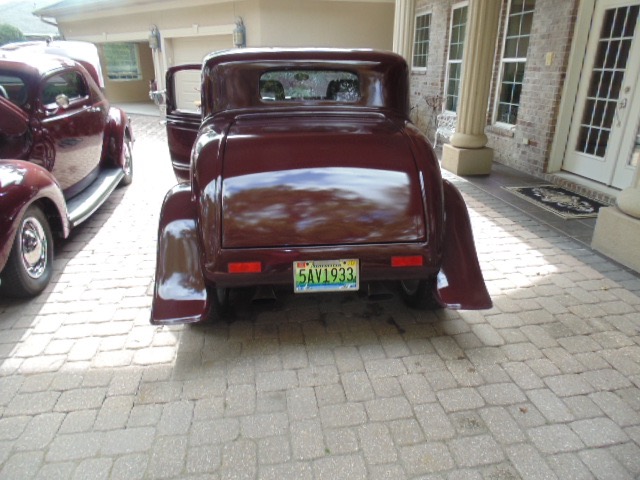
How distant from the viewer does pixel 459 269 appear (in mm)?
2955

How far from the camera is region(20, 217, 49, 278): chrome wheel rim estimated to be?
3422 millimetres

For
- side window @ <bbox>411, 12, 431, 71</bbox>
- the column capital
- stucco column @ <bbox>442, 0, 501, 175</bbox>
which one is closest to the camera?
the column capital

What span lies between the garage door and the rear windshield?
1102cm

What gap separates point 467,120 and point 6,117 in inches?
238

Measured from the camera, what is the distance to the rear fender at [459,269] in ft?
9.34

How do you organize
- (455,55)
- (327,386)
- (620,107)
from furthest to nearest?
(455,55)
(620,107)
(327,386)

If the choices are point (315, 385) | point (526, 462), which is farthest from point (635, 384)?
point (315, 385)

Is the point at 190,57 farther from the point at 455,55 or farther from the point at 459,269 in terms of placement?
the point at 459,269

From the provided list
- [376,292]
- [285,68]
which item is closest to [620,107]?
[285,68]

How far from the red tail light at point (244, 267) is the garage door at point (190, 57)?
489 inches

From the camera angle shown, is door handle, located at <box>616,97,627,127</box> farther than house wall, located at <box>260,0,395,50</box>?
No

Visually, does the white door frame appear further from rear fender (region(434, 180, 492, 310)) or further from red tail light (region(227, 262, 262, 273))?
red tail light (region(227, 262, 262, 273))

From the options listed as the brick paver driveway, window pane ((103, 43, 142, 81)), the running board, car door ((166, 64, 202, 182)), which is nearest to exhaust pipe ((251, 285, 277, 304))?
the brick paver driveway

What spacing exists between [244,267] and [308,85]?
1.83 meters
